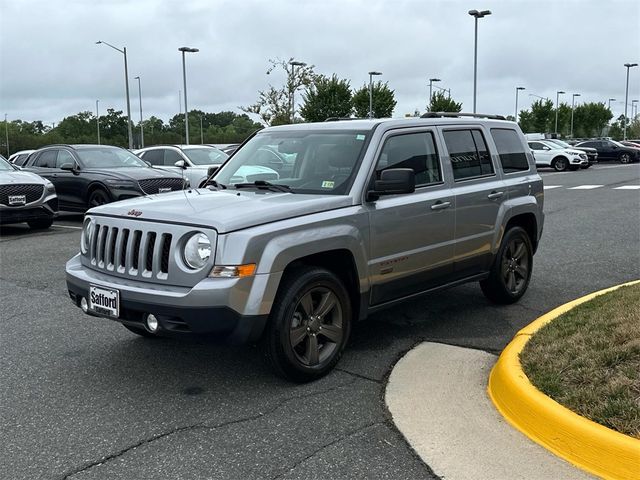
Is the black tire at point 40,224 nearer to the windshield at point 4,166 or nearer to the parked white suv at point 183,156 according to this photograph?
the windshield at point 4,166

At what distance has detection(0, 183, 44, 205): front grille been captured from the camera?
11781mm

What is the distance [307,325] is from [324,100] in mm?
45836

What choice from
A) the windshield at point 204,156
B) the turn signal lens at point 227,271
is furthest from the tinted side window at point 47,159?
the turn signal lens at point 227,271

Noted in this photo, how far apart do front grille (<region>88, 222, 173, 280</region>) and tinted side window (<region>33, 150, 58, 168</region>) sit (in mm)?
10972

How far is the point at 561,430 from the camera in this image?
3.50m

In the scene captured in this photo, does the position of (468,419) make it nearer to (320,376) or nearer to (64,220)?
(320,376)

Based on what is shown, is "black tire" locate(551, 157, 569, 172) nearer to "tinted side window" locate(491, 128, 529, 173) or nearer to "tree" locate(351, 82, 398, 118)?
"tree" locate(351, 82, 398, 118)

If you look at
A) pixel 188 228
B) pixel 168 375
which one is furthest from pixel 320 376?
pixel 188 228

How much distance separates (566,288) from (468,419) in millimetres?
3823

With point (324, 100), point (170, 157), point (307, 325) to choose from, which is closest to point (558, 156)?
point (324, 100)

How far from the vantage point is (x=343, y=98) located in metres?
49.4

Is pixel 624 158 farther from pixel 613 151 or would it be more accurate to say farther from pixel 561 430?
pixel 561 430

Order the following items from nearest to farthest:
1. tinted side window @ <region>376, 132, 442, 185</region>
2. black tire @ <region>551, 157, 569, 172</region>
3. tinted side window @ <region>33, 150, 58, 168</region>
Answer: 1. tinted side window @ <region>376, 132, 442, 185</region>
2. tinted side window @ <region>33, 150, 58, 168</region>
3. black tire @ <region>551, 157, 569, 172</region>

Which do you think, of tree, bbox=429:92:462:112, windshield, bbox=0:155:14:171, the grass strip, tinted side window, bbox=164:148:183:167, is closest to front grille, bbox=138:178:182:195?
windshield, bbox=0:155:14:171
